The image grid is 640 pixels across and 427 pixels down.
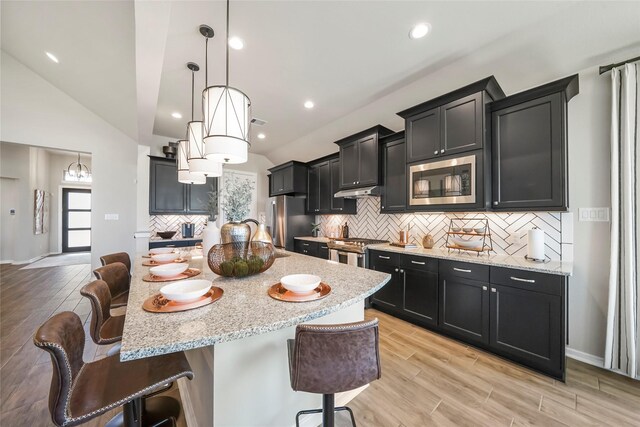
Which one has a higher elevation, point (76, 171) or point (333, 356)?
point (76, 171)

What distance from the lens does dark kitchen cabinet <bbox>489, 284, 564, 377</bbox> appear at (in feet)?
6.27

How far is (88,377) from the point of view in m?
1.10

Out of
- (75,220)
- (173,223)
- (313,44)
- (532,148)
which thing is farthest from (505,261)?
(75,220)

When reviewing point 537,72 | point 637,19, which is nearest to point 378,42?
point 537,72

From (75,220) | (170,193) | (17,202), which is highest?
(170,193)

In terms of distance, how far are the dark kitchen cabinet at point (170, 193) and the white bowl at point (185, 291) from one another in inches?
144

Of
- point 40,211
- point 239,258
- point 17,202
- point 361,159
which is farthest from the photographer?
point 40,211

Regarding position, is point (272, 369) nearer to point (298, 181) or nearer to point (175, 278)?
point (175, 278)

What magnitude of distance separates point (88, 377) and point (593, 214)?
3.86 metres

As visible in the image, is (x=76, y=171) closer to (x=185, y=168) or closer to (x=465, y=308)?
(x=185, y=168)

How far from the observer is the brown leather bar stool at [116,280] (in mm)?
1863

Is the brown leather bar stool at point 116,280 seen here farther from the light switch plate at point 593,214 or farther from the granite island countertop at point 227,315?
the light switch plate at point 593,214

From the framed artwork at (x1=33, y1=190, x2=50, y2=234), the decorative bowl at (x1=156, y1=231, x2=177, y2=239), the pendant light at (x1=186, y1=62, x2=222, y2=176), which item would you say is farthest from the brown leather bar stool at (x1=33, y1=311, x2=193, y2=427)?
the framed artwork at (x1=33, y1=190, x2=50, y2=234)

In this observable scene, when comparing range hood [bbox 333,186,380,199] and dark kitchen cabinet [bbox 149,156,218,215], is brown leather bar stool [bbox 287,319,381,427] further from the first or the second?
dark kitchen cabinet [bbox 149,156,218,215]
